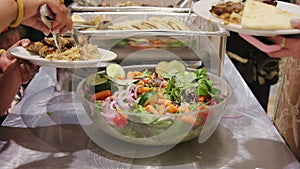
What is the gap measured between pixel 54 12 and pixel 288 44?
542 mm

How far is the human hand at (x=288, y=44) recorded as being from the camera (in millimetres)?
760

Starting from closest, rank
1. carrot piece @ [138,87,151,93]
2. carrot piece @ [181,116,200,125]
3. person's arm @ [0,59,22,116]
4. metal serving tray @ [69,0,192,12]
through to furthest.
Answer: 1. carrot piece @ [181,116,200,125]
2. carrot piece @ [138,87,151,93]
3. person's arm @ [0,59,22,116]
4. metal serving tray @ [69,0,192,12]

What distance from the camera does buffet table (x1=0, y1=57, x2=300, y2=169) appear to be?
2.63ft

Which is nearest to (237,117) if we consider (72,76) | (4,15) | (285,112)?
(285,112)

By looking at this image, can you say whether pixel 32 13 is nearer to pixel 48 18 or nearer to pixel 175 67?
pixel 48 18

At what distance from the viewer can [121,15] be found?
1.42m

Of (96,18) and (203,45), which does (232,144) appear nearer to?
(203,45)

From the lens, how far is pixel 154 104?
82 centimetres

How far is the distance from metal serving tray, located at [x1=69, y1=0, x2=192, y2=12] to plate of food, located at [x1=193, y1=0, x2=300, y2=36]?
1.84 ft

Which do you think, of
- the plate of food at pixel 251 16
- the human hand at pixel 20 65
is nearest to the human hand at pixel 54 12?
the human hand at pixel 20 65

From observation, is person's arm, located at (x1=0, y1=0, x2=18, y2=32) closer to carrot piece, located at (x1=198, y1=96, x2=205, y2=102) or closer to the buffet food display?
the buffet food display

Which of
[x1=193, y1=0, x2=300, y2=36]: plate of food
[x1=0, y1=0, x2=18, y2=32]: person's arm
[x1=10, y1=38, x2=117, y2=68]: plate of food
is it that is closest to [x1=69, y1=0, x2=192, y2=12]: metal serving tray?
[x1=10, y1=38, x2=117, y2=68]: plate of food

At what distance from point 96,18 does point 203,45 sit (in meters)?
0.45

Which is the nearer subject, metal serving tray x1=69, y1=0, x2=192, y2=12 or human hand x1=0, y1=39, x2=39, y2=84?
human hand x1=0, y1=39, x2=39, y2=84
